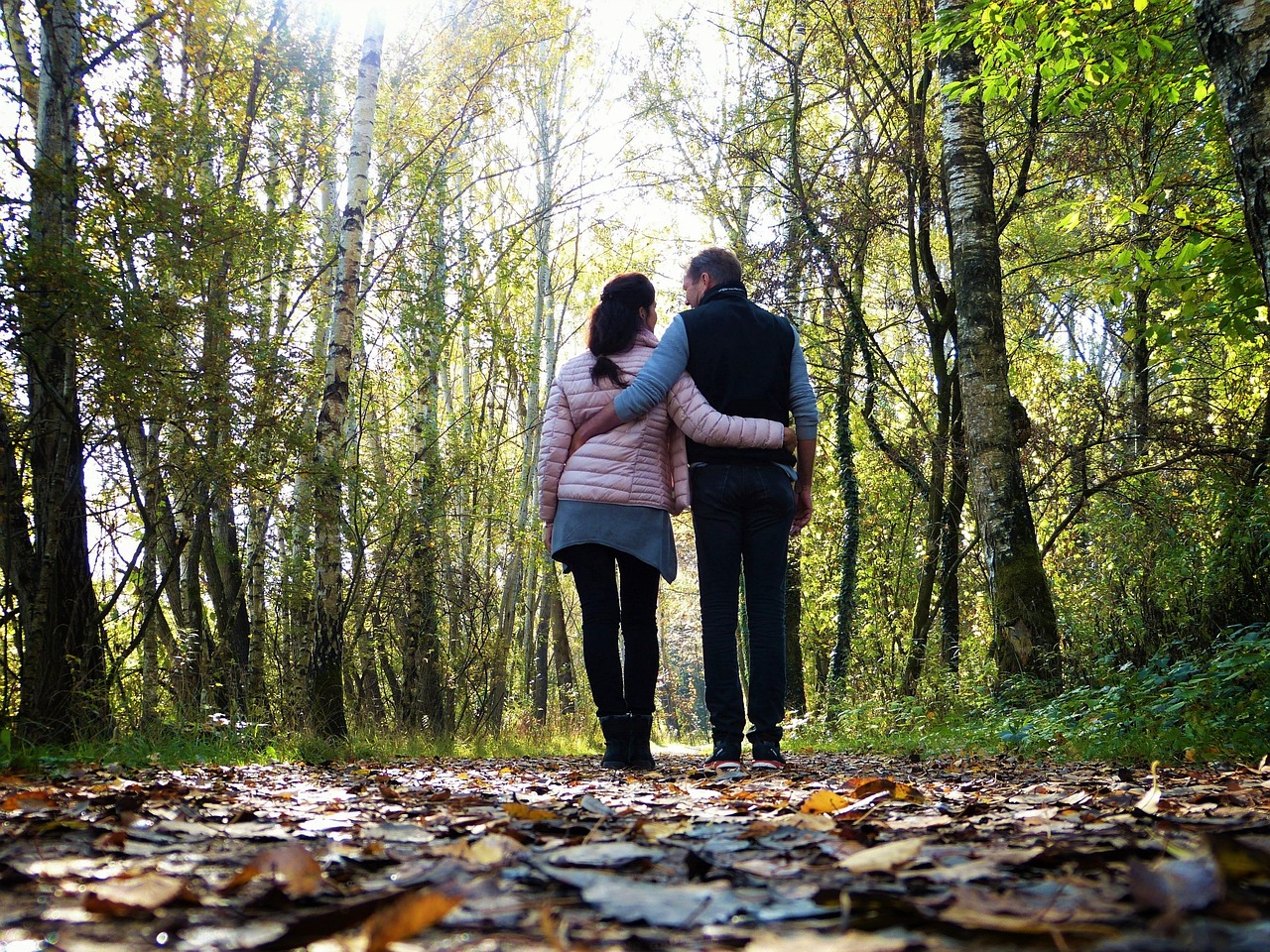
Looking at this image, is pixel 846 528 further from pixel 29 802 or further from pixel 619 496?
pixel 29 802

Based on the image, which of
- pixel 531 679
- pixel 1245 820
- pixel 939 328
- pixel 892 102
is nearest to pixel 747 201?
pixel 892 102

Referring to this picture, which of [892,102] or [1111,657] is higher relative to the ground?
[892,102]

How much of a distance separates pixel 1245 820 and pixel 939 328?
10.0 metres

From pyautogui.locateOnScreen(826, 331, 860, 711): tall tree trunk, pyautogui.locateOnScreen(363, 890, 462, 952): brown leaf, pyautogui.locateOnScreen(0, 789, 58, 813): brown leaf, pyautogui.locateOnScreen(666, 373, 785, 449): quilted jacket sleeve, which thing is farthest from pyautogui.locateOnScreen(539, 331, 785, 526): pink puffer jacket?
pyautogui.locateOnScreen(826, 331, 860, 711): tall tree trunk

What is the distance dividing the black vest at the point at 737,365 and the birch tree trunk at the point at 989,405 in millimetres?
3669

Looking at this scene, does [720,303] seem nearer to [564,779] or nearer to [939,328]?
[564,779]

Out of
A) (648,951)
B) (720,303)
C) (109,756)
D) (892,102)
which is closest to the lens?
(648,951)

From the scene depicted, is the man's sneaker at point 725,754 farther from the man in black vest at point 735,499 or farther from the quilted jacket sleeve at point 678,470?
the quilted jacket sleeve at point 678,470

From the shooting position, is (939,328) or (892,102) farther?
(892,102)

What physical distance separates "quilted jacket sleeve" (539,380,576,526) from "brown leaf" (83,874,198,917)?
11.3ft

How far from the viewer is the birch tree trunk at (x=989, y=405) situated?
739 centimetres

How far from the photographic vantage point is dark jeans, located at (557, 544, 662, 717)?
15.8ft

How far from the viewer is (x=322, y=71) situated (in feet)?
43.9

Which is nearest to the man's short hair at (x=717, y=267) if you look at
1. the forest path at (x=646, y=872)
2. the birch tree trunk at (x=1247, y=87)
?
the birch tree trunk at (x=1247, y=87)
